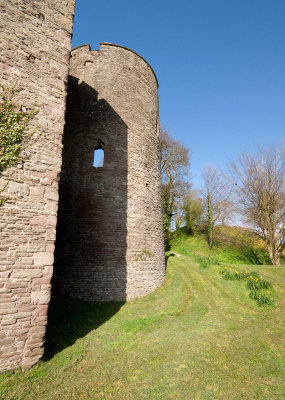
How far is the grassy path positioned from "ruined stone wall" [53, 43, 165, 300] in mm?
1152

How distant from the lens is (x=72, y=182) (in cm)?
942

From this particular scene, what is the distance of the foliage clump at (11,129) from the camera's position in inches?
192

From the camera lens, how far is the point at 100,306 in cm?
800

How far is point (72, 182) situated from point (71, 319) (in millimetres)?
5307

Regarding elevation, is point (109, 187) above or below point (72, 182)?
below

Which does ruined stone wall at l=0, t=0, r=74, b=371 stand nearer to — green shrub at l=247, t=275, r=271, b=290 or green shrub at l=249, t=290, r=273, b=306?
green shrub at l=249, t=290, r=273, b=306

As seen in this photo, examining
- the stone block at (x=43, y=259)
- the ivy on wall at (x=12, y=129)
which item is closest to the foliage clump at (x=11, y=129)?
the ivy on wall at (x=12, y=129)

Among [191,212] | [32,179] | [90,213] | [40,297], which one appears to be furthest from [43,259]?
[191,212]

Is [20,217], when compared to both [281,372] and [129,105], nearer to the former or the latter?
[281,372]

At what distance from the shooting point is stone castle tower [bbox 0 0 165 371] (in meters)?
4.68

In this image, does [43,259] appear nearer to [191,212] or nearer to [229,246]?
[229,246]

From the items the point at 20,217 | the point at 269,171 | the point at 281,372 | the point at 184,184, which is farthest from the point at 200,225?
the point at 20,217

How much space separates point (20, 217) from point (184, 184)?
1973 cm

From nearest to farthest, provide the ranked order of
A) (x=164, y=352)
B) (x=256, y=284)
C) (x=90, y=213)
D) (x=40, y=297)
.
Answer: (x=40, y=297)
(x=164, y=352)
(x=90, y=213)
(x=256, y=284)
